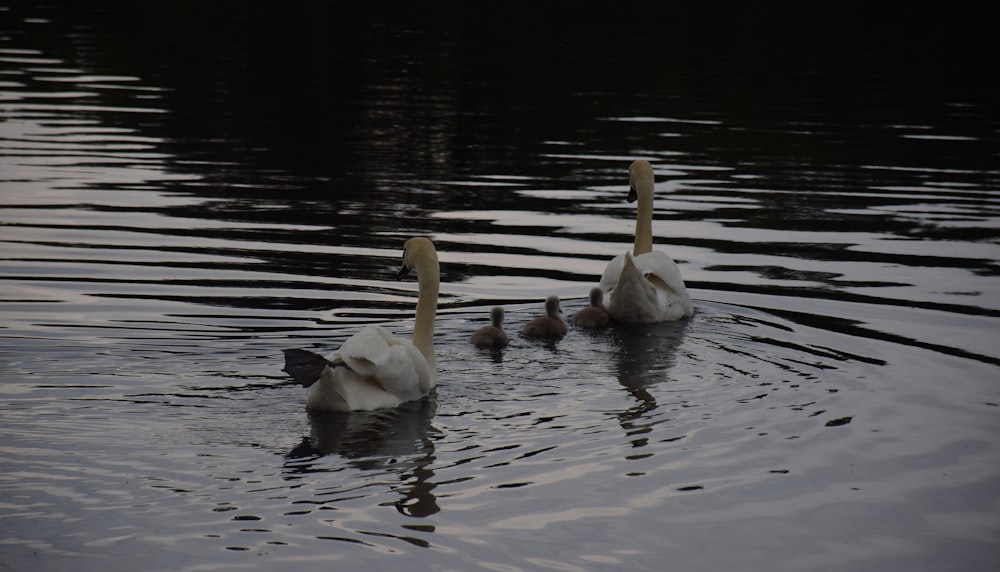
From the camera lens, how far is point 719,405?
10.4 meters

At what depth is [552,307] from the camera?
500 inches

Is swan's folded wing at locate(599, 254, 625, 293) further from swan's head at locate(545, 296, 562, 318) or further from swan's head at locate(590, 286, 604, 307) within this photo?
swan's head at locate(545, 296, 562, 318)

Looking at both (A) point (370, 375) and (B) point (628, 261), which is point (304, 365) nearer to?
(A) point (370, 375)

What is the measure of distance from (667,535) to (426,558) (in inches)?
55.4

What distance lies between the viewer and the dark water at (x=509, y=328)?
26.5ft

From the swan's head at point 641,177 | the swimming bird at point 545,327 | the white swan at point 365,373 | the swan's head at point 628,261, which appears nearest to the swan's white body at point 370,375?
the white swan at point 365,373

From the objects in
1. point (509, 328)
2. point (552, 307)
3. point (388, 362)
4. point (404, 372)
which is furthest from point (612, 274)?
point (388, 362)

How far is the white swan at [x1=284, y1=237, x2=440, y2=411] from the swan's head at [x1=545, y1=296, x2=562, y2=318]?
2.21 metres

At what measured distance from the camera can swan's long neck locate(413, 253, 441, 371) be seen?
1108 cm

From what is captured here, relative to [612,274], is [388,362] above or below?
below

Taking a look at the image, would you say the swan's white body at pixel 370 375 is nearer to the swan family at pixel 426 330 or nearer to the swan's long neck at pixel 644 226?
the swan family at pixel 426 330

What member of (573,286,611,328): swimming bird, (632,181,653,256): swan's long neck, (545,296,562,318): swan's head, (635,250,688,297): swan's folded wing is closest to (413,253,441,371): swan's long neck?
(545,296,562,318): swan's head

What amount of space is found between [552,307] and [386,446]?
361cm

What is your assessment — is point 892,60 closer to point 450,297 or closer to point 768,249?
point 768,249
